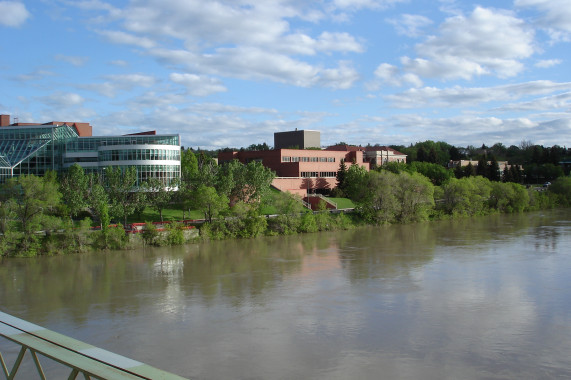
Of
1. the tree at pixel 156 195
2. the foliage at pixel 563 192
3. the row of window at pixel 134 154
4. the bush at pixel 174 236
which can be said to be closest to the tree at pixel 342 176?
the row of window at pixel 134 154

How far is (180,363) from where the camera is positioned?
1345cm

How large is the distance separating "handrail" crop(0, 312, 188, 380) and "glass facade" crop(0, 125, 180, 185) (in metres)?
39.0

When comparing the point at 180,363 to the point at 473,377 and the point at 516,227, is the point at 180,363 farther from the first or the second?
the point at 516,227

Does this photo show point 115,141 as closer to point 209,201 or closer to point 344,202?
point 209,201

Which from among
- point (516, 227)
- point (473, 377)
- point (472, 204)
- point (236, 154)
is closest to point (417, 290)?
point (473, 377)

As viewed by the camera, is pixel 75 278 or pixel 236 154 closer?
pixel 75 278

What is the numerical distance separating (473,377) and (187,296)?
12338 mm

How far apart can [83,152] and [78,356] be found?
4786 centimetres

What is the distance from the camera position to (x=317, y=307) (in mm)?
18625

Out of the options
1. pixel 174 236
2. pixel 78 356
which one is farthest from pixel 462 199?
pixel 78 356

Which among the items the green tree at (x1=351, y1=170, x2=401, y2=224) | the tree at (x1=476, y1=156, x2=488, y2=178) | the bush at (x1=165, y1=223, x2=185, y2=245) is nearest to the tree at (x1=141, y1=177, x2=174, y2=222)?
the bush at (x1=165, y1=223, x2=185, y2=245)

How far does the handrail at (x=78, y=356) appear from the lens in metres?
4.71

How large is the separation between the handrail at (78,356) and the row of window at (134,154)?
4150 cm

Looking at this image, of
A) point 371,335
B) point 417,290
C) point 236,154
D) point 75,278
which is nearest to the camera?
point 371,335
